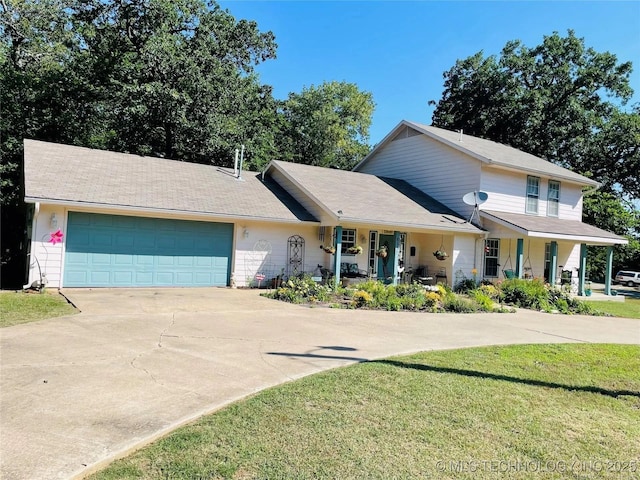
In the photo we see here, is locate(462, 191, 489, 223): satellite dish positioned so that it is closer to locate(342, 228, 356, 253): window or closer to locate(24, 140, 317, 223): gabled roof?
locate(342, 228, 356, 253): window

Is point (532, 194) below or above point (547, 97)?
below

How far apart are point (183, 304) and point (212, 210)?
4.43 meters

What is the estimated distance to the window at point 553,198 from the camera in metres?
20.0

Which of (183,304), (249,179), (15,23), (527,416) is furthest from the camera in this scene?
(15,23)

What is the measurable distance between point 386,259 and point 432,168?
208 inches

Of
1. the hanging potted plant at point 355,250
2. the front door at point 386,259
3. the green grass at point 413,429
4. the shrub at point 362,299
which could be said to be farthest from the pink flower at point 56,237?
the front door at point 386,259

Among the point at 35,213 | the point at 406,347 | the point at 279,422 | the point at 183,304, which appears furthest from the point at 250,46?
the point at 279,422

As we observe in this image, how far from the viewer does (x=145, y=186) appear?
14.3 metres

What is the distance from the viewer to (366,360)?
6.02 meters

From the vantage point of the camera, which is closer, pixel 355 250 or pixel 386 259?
pixel 355 250

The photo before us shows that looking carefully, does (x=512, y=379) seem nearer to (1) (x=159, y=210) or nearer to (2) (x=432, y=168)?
(1) (x=159, y=210)

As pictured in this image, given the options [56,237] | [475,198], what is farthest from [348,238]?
[56,237]

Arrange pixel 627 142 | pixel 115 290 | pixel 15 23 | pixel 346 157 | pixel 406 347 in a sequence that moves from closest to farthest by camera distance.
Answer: pixel 406 347 < pixel 115 290 < pixel 15 23 < pixel 627 142 < pixel 346 157

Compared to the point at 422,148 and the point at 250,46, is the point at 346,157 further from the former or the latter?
the point at 422,148
